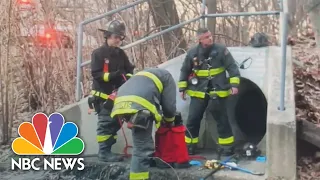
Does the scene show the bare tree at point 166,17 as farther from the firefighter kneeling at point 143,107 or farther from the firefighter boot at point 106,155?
the firefighter kneeling at point 143,107

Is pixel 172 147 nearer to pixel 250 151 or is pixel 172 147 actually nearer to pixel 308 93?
pixel 250 151

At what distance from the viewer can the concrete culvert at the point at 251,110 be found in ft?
24.7

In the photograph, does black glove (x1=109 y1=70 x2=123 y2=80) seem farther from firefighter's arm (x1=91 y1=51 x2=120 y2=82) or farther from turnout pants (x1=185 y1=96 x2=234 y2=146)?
turnout pants (x1=185 y1=96 x2=234 y2=146)

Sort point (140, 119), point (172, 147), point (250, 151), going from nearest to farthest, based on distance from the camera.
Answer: point (140, 119), point (172, 147), point (250, 151)

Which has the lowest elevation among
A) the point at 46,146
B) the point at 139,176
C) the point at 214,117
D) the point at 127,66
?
the point at 139,176

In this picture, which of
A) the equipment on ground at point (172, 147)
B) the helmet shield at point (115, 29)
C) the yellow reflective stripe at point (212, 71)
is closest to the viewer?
the equipment on ground at point (172, 147)

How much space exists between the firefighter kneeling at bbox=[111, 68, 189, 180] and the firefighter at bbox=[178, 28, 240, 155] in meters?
1.16

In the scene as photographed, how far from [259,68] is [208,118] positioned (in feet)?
3.71

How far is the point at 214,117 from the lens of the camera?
6.72 meters

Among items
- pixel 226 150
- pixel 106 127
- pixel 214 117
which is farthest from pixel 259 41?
pixel 106 127

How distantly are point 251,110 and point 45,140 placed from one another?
11.1 ft

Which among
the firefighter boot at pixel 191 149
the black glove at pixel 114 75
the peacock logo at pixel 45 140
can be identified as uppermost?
the black glove at pixel 114 75

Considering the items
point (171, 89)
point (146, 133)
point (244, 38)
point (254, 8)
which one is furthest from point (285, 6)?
point (254, 8)

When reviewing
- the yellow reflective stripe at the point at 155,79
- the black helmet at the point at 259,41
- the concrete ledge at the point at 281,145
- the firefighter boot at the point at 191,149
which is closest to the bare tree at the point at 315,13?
the black helmet at the point at 259,41
